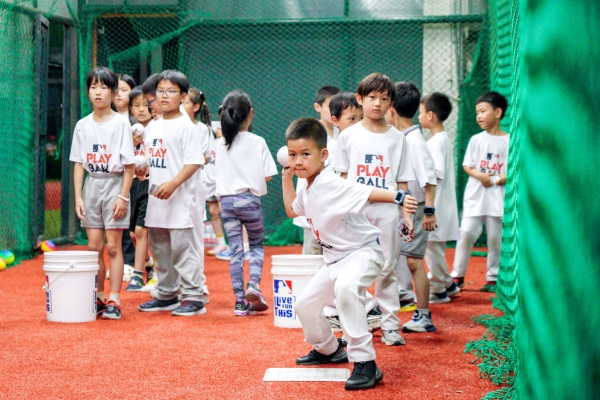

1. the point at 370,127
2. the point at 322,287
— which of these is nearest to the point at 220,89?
the point at 370,127

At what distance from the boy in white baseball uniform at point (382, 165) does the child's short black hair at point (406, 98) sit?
2.12ft

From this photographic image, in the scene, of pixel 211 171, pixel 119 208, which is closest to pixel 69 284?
pixel 119 208

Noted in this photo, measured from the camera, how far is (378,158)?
4.39m

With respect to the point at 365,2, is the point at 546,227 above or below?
below

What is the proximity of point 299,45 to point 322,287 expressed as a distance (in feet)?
25.6

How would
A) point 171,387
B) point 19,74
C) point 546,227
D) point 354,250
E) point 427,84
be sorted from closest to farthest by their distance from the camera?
1. point 546,227
2. point 171,387
3. point 354,250
4. point 19,74
5. point 427,84

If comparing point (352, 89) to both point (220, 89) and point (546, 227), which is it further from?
point (546, 227)

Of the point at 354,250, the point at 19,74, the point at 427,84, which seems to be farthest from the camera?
the point at 427,84

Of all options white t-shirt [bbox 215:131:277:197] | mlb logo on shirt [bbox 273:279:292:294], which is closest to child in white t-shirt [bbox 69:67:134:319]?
white t-shirt [bbox 215:131:277:197]

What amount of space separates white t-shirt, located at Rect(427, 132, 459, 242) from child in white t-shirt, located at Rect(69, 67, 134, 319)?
2.44 meters

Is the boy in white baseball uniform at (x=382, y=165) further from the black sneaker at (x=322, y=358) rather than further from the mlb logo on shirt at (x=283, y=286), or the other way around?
the mlb logo on shirt at (x=283, y=286)

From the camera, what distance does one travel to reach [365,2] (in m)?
10.8

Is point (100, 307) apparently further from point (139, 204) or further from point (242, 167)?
point (242, 167)

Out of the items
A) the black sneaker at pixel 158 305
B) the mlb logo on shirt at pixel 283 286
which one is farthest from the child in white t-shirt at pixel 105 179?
the mlb logo on shirt at pixel 283 286
